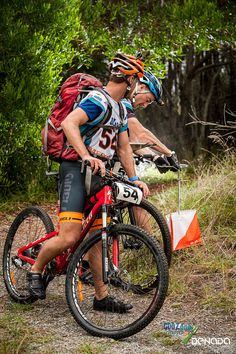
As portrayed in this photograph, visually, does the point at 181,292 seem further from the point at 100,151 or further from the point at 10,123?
the point at 10,123

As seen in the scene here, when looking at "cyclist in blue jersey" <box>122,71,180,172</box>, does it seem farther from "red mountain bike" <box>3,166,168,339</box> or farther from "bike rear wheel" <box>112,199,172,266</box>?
"red mountain bike" <box>3,166,168,339</box>

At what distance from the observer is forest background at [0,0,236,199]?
9.30 m

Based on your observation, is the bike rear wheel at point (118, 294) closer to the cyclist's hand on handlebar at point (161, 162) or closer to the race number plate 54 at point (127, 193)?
the race number plate 54 at point (127, 193)

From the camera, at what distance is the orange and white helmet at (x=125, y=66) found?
4.83 m

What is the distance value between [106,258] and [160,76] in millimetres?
6752

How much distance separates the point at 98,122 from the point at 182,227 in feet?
5.39

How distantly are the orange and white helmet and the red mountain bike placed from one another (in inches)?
29.0

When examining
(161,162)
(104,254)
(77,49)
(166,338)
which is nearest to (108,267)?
(104,254)

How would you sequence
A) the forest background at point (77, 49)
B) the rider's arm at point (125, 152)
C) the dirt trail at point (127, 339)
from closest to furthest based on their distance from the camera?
the dirt trail at point (127, 339)
the rider's arm at point (125, 152)
the forest background at point (77, 49)

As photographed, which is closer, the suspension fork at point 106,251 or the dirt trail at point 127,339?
the dirt trail at point 127,339

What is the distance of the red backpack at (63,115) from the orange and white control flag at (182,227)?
4.76 feet

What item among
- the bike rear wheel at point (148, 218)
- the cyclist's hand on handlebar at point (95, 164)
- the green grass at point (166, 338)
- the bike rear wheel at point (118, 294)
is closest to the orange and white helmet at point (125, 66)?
the cyclist's hand on handlebar at point (95, 164)

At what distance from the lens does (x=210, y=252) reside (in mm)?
6445

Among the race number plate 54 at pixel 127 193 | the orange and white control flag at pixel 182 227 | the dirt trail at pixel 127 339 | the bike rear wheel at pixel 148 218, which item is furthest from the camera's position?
the orange and white control flag at pixel 182 227
